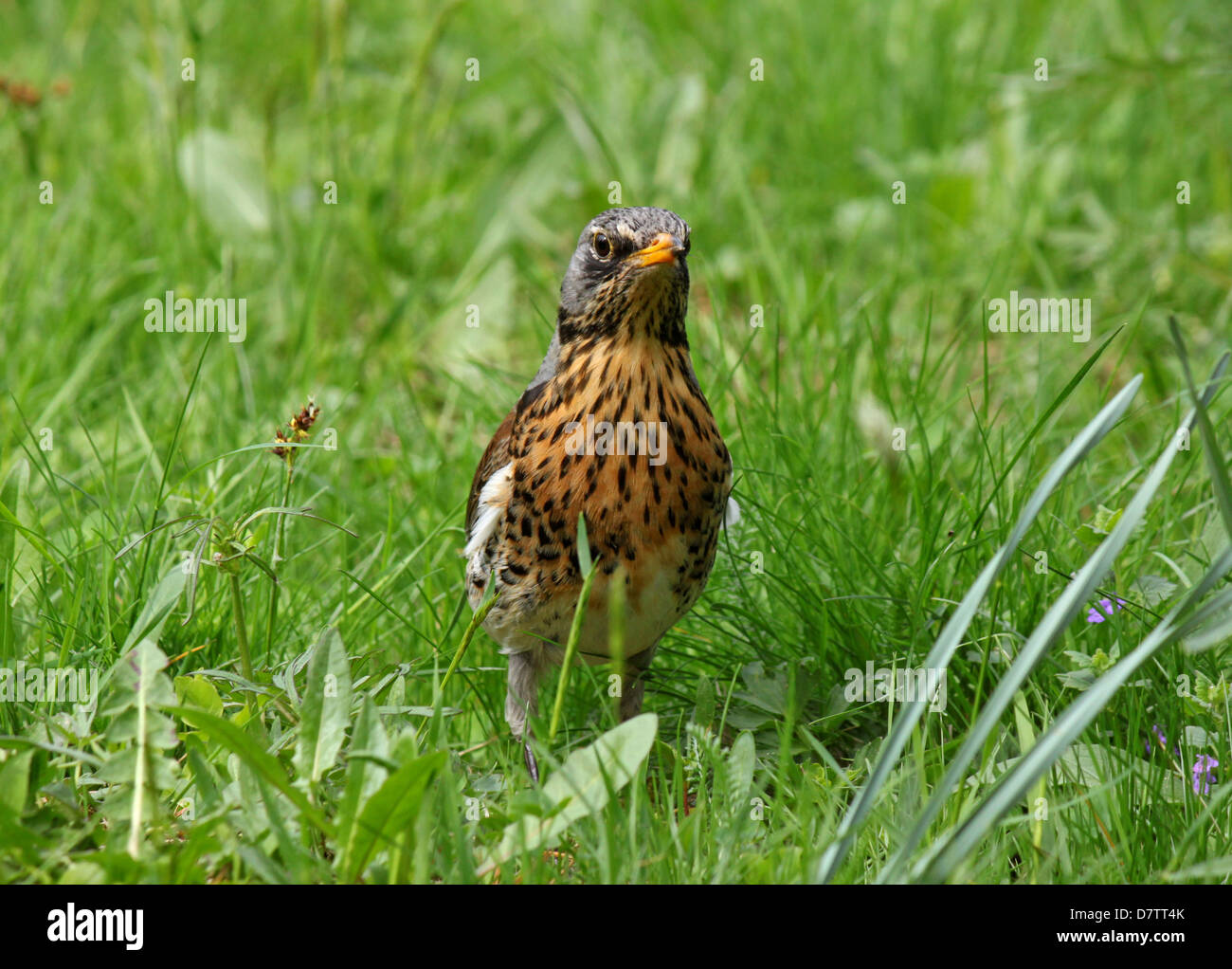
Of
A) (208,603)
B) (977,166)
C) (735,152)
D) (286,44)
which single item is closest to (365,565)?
(208,603)

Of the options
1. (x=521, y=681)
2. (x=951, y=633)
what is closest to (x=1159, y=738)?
(x=951, y=633)

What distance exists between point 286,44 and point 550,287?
3006mm

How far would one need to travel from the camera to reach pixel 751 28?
8188 millimetres

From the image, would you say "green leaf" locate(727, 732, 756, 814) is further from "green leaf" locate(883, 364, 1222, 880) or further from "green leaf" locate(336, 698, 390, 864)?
"green leaf" locate(336, 698, 390, 864)

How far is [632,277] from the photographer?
3.63 metres

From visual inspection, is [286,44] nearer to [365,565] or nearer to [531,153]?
[531,153]

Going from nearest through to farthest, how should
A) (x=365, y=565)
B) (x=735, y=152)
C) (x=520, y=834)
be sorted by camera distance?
(x=520, y=834)
(x=365, y=565)
(x=735, y=152)

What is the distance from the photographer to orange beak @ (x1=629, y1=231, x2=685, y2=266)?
11.7 feet

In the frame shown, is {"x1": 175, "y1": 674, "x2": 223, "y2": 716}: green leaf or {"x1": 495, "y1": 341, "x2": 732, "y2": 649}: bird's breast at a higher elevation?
{"x1": 495, "y1": 341, "x2": 732, "y2": 649}: bird's breast

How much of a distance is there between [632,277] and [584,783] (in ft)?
4.55

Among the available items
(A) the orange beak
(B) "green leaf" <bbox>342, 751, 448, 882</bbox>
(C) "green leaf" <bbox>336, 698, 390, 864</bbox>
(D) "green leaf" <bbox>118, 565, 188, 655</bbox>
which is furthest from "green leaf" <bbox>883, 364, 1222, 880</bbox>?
(D) "green leaf" <bbox>118, 565, 188, 655</bbox>

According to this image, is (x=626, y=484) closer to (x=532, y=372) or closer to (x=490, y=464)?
(x=490, y=464)

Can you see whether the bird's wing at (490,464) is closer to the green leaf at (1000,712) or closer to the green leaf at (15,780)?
the green leaf at (15,780)

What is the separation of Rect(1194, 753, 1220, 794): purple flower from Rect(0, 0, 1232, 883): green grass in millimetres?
47
